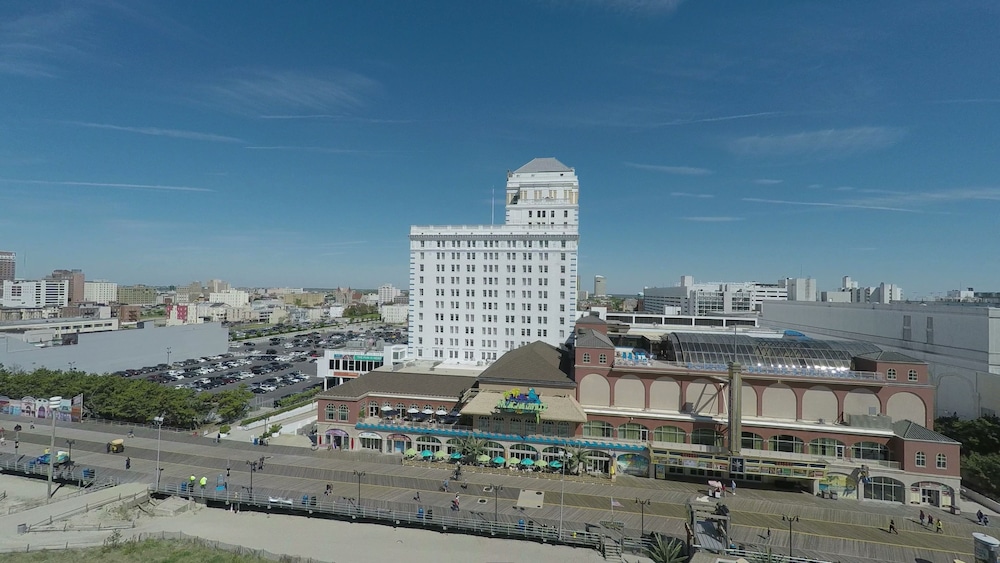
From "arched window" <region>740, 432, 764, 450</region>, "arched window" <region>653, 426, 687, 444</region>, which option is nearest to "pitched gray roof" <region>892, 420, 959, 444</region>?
"arched window" <region>740, 432, 764, 450</region>

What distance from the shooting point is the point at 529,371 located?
5638 cm

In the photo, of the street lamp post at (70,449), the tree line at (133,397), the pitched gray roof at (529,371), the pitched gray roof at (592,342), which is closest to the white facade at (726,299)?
the pitched gray roof at (529,371)

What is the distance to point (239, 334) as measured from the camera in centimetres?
18175

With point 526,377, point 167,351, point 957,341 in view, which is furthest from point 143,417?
point 957,341

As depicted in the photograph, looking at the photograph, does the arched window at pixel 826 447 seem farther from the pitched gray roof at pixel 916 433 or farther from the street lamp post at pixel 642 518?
the street lamp post at pixel 642 518

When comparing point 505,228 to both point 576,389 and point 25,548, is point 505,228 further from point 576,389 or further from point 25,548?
point 25,548

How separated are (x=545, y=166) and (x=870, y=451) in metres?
60.2

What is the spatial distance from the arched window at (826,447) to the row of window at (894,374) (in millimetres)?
8825

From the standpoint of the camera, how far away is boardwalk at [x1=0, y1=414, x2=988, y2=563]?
3544 cm

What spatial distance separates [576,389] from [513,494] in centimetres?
1444

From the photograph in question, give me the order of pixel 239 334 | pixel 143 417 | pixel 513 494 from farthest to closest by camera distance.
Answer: pixel 239 334 → pixel 143 417 → pixel 513 494

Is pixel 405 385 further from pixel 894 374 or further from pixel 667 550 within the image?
pixel 894 374

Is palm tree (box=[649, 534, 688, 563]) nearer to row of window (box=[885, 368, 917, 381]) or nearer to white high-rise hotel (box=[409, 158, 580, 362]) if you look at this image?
row of window (box=[885, 368, 917, 381])

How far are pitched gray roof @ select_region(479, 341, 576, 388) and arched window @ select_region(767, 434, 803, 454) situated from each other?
20.6 meters
